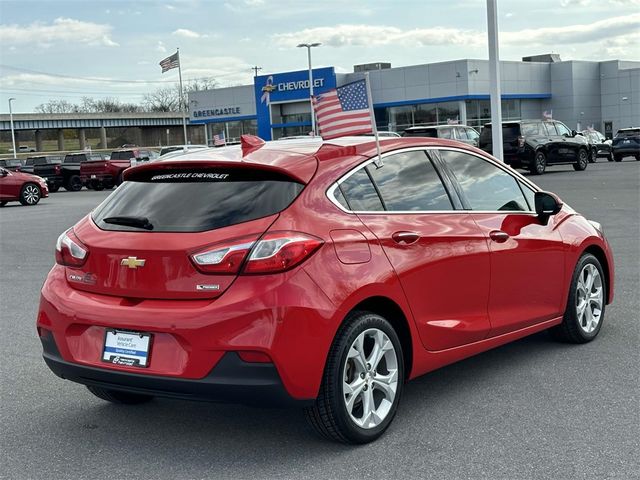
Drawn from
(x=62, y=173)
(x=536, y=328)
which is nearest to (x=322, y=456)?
(x=536, y=328)

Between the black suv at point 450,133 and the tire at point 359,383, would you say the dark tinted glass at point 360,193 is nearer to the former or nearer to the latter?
the tire at point 359,383

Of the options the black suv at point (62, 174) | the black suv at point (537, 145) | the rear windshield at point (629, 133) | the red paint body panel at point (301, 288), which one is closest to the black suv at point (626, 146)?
the rear windshield at point (629, 133)

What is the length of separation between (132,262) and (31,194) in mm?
28371

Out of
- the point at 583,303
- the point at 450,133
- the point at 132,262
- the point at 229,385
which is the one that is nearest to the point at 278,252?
the point at 229,385

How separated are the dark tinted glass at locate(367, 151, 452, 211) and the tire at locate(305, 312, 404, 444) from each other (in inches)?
29.6

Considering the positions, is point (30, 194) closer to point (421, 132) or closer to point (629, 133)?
point (421, 132)

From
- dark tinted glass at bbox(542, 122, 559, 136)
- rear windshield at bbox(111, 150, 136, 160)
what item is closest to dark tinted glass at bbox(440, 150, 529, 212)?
dark tinted glass at bbox(542, 122, 559, 136)

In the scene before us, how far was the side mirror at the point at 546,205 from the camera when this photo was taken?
5.77 meters

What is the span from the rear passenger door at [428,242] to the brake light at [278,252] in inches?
20.4

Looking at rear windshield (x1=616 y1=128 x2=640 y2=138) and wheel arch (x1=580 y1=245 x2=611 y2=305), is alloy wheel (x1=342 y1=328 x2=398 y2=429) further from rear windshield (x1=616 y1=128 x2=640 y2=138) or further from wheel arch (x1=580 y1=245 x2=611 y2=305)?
rear windshield (x1=616 y1=128 x2=640 y2=138)

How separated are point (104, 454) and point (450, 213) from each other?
2.43 meters

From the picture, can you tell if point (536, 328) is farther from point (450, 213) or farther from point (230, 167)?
point (230, 167)

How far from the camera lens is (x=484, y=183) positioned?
5.48 meters

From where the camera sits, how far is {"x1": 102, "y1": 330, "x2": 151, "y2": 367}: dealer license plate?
13.2 feet
